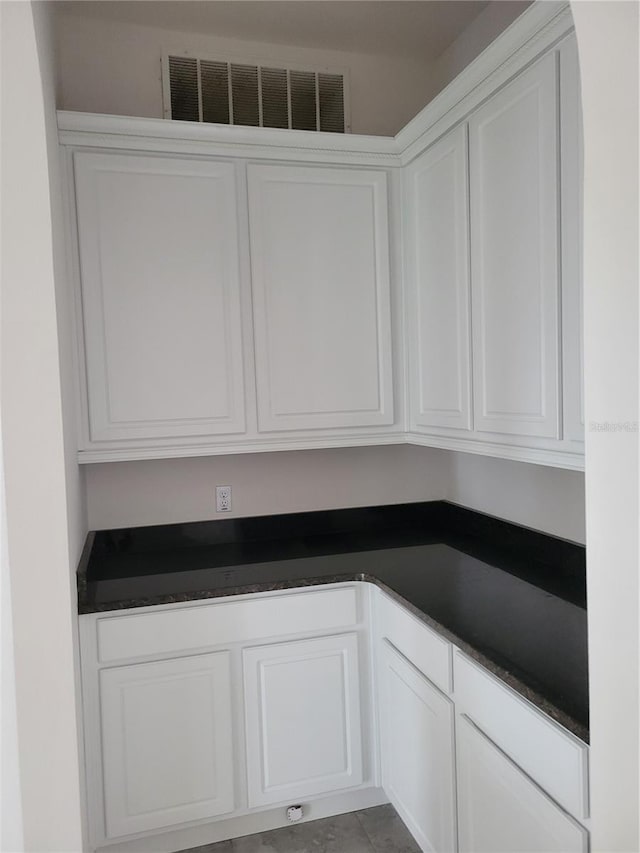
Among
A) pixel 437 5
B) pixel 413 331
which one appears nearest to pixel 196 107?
pixel 437 5

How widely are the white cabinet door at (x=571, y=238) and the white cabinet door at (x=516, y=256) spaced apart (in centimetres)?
3

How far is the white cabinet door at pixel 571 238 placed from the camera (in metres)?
1.39

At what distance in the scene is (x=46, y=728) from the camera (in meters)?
1.50

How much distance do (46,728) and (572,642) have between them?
1.25 meters

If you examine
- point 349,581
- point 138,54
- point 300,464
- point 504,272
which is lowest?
point 349,581

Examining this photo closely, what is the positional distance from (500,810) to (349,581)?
2.59 feet

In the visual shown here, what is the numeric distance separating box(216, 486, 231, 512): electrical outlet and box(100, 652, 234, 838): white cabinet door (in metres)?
0.67

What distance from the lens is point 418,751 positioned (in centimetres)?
175

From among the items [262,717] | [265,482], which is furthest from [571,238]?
[262,717]

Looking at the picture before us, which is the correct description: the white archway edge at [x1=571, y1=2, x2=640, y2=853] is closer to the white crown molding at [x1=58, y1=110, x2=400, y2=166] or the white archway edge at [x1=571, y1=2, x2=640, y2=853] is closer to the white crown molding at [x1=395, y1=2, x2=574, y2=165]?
the white crown molding at [x1=395, y1=2, x2=574, y2=165]

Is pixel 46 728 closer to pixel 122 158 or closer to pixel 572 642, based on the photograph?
pixel 572 642

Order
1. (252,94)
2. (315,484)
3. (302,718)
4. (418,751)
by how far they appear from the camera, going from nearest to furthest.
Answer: (418,751) < (302,718) < (252,94) < (315,484)

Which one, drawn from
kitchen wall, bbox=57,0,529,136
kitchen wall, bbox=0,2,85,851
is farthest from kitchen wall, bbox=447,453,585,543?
kitchen wall, bbox=57,0,529,136

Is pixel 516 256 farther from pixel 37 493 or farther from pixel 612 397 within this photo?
pixel 37 493
